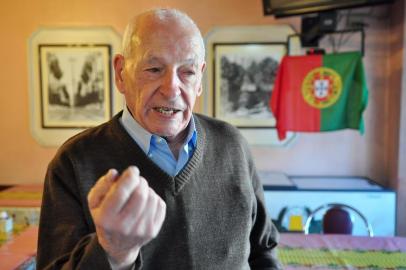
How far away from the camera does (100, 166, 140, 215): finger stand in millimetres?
475

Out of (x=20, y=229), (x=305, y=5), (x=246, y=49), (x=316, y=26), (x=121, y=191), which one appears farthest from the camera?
(x=246, y=49)

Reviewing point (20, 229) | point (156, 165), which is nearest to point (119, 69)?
point (156, 165)

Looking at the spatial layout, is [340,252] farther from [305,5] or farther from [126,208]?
[305,5]

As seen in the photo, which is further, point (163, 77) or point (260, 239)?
point (260, 239)

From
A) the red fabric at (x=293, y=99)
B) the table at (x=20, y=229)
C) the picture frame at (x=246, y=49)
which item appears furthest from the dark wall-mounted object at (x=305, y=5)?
the table at (x=20, y=229)

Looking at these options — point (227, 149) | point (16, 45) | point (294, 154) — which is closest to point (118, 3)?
point (16, 45)

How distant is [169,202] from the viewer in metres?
0.78

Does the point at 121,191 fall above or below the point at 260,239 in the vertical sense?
above

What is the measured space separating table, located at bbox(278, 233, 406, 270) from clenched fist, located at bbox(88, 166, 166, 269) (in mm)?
1009

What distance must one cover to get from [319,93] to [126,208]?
94.6 inches

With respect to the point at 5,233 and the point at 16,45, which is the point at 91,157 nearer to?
the point at 5,233

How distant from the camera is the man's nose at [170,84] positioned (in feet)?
2.50

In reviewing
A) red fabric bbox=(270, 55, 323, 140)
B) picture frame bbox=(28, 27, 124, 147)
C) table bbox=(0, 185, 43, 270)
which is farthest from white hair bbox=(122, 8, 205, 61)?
picture frame bbox=(28, 27, 124, 147)

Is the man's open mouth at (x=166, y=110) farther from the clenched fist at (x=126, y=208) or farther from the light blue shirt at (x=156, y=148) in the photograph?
the clenched fist at (x=126, y=208)
